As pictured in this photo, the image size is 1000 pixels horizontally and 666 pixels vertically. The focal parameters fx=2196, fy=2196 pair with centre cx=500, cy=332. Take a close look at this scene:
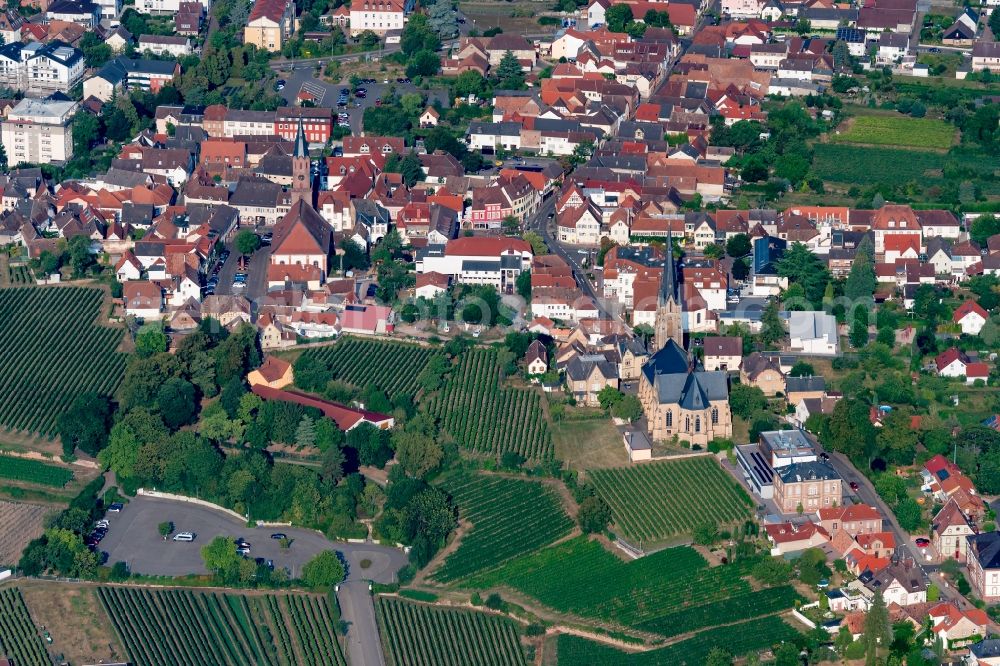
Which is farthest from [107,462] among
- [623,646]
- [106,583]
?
[623,646]

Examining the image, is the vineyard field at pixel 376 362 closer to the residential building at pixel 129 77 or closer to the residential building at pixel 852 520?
the residential building at pixel 852 520

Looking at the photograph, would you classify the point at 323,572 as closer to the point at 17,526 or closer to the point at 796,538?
the point at 17,526

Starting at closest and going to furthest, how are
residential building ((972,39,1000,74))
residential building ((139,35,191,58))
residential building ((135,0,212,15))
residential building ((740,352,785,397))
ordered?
residential building ((740,352,785,397)) → residential building ((972,39,1000,74)) → residential building ((139,35,191,58)) → residential building ((135,0,212,15))

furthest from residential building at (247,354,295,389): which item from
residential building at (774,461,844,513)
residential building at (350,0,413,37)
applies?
residential building at (350,0,413,37)

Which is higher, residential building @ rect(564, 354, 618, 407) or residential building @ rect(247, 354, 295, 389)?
residential building @ rect(564, 354, 618, 407)

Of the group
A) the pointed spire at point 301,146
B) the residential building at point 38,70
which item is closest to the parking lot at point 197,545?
the pointed spire at point 301,146

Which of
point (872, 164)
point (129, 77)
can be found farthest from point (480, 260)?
point (129, 77)

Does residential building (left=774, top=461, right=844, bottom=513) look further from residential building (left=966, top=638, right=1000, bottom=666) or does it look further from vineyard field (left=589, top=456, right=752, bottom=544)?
residential building (left=966, top=638, right=1000, bottom=666)
